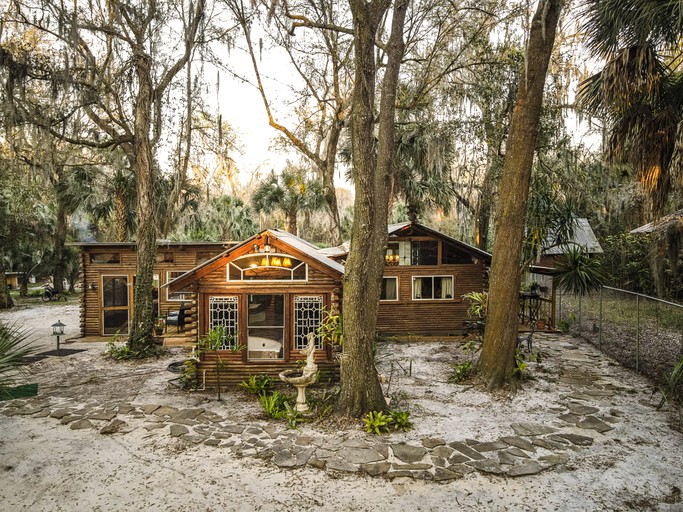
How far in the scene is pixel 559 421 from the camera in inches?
239

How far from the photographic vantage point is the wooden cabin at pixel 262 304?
24.9 feet

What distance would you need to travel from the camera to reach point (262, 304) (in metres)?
7.86

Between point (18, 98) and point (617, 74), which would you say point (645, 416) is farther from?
point (18, 98)

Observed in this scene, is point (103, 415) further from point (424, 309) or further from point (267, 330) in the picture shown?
point (424, 309)

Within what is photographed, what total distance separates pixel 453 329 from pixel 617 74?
308 inches

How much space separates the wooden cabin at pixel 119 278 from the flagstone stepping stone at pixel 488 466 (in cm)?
→ 945

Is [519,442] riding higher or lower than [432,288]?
lower

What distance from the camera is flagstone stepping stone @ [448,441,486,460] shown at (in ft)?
16.4

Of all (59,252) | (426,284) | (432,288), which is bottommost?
(432,288)

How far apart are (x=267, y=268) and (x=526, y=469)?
5199 mm

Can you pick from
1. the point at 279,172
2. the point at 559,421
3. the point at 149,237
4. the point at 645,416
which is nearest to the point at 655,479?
the point at 559,421

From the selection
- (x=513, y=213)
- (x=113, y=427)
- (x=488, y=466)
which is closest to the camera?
(x=488, y=466)

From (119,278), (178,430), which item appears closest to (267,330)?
(178,430)

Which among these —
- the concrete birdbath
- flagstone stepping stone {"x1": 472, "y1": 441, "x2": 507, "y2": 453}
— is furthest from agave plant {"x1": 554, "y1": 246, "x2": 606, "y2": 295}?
the concrete birdbath
